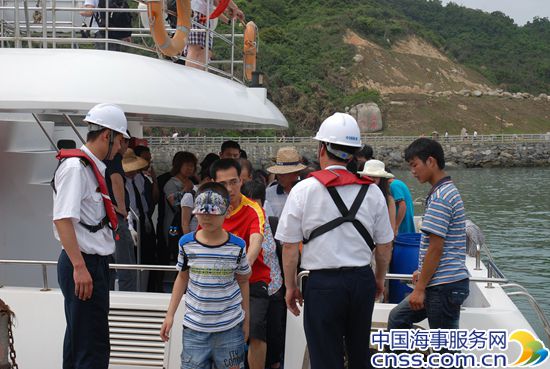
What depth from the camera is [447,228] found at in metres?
3.69

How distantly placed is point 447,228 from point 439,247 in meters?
0.12

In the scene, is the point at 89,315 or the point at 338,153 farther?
the point at 89,315

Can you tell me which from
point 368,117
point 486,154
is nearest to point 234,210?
point 486,154

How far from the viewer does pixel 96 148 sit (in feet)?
11.9

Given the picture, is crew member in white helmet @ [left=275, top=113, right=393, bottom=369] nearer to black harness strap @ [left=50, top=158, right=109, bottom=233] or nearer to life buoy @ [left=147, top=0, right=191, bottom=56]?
black harness strap @ [left=50, top=158, right=109, bottom=233]

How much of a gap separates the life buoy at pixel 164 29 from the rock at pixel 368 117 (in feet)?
204

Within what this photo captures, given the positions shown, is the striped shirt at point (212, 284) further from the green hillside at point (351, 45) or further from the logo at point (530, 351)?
the green hillside at point (351, 45)

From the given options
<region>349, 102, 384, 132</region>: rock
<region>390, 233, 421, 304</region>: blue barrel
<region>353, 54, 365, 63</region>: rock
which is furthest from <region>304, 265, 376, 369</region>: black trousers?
<region>353, 54, 365, 63</region>: rock

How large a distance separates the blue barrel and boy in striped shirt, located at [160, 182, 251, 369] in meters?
1.96

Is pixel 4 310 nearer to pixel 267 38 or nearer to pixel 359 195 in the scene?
pixel 359 195

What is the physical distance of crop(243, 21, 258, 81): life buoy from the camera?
7.20 metres

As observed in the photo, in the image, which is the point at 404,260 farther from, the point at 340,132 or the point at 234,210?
the point at 340,132

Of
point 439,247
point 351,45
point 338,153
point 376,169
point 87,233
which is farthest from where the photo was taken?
point 351,45

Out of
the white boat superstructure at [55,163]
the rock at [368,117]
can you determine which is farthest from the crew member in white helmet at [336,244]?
the rock at [368,117]
